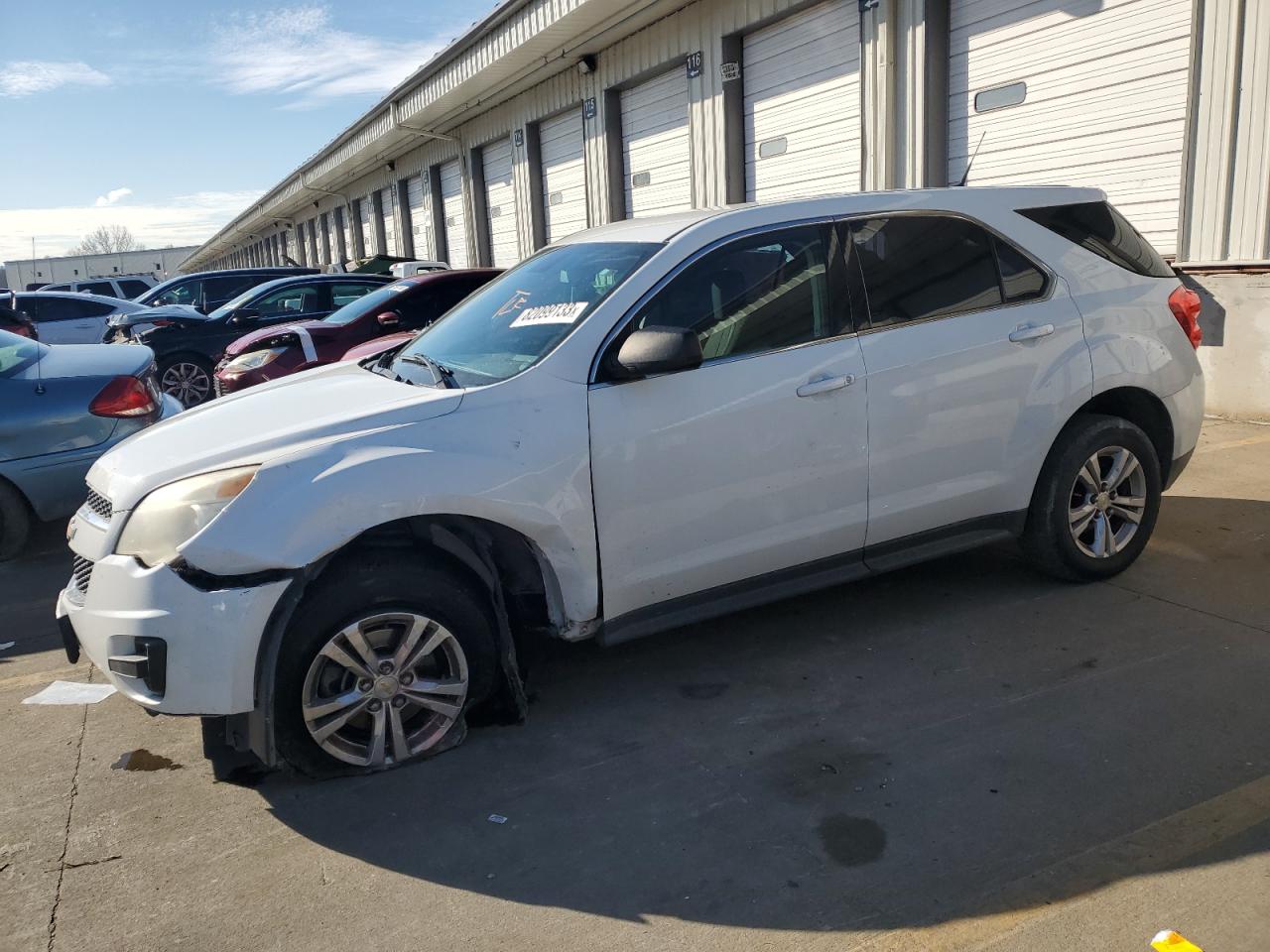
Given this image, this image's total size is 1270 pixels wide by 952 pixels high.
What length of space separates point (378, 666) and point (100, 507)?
1206 millimetres

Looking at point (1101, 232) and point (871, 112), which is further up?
point (871, 112)

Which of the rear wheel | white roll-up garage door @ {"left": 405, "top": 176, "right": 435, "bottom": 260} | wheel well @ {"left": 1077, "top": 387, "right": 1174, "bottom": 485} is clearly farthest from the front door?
white roll-up garage door @ {"left": 405, "top": 176, "right": 435, "bottom": 260}

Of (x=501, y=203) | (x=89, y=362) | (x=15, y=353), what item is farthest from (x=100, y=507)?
(x=501, y=203)

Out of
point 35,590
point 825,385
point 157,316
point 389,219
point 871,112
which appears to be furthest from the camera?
point 389,219

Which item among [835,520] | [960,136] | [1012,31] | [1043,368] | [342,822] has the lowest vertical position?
[342,822]

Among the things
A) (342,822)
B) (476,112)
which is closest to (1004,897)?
(342,822)

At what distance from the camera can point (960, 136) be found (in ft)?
34.3

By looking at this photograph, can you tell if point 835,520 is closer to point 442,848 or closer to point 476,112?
point 442,848

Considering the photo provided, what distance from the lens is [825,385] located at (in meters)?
3.95

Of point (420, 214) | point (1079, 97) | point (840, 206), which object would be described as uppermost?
point (420, 214)

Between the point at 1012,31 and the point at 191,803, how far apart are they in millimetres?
9563

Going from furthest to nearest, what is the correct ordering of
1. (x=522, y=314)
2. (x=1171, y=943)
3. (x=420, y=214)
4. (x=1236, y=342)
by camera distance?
(x=420, y=214) < (x=1236, y=342) < (x=522, y=314) < (x=1171, y=943)

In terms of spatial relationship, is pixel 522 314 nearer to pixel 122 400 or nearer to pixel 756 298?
pixel 756 298

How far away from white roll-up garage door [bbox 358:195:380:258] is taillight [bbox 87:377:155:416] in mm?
26335
